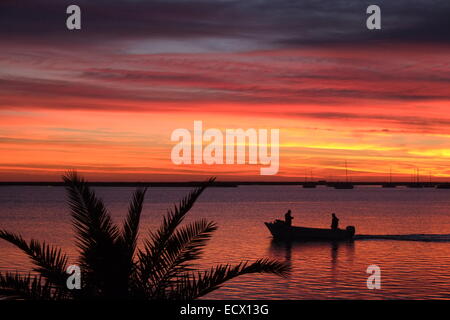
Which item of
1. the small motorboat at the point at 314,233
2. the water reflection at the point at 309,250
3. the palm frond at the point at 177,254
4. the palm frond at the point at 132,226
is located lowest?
the water reflection at the point at 309,250

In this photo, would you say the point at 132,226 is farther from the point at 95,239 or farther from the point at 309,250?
the point at 309,250

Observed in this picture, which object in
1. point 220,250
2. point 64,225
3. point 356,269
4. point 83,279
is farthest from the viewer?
point 64,225

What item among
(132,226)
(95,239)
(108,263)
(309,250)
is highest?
(132,226)

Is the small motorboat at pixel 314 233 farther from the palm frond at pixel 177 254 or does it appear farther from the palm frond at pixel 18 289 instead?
the palm frond at pixel 18 289

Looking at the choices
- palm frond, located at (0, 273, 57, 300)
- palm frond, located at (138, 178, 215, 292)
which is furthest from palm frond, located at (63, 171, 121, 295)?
palm frond, located at (0, 273, 57, 300)

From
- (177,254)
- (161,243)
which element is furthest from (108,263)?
(177,254)

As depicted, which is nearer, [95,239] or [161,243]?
[95,239]

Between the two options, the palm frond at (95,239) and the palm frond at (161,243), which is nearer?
the palm frond at (95,239)

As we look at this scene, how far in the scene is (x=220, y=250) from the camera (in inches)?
2101

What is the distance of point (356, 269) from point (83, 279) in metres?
35.9

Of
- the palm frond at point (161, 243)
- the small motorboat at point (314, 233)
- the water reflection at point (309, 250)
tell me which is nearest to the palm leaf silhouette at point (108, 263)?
the palm frond at point (161, 243)

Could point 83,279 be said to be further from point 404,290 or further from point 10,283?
point 404,290
